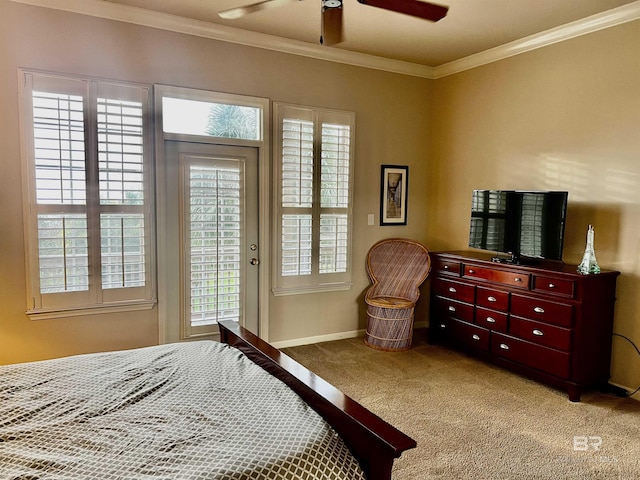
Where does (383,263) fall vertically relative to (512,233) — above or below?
below

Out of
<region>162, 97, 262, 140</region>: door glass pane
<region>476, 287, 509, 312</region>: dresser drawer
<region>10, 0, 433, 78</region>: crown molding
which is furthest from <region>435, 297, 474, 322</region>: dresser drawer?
<region>10, 0, 433, 78</region>: crown molding

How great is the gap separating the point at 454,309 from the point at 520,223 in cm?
106

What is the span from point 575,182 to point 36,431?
4.03 meters

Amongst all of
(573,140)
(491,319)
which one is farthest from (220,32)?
(491,319)

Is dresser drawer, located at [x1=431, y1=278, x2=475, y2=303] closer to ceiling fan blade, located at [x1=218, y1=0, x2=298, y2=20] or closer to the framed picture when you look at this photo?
the framed picture

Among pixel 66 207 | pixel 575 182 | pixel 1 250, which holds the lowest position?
pixel 1 250

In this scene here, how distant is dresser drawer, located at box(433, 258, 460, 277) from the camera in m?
4.28

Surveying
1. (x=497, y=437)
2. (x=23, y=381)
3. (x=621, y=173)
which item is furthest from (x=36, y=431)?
(x=621, y=173)

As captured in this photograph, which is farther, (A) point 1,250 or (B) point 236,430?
(A) point 1,250

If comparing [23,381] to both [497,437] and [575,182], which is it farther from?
[575,182]

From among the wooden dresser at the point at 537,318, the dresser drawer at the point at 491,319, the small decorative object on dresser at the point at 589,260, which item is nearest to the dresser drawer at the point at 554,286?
the wooden dresser at the point at 537,318

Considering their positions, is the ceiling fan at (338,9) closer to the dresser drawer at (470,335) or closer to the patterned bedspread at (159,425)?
the patterned bedspread at (159,425)

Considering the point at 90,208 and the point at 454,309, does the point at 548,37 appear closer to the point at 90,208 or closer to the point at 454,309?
the point at 454,309

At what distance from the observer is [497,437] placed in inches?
109
